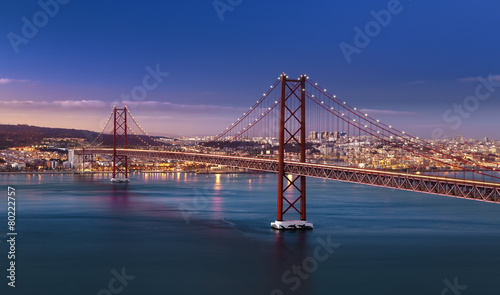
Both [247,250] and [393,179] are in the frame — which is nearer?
[393,179]

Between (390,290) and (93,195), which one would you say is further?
(93,195)

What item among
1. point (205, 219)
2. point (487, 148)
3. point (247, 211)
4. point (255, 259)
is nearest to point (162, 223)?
point (205, 219)

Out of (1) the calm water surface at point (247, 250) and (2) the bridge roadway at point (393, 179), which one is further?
(2) the bridge roadway at point (393, 179)

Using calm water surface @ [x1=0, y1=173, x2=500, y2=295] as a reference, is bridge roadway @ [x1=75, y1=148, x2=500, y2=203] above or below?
above

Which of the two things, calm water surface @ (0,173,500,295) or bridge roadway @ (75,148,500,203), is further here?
bridge roadway @ (75,148,500,203)

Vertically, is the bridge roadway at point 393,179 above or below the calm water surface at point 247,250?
above

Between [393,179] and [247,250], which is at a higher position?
[393,179]

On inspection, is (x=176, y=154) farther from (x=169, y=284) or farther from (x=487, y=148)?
(x=487, y=148)

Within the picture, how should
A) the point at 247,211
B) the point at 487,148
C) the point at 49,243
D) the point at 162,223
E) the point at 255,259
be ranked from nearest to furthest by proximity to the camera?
the point at 255,259 → the point at 49,243 → the point at 162,223 → the point at 247,211 → the point at 487,148
